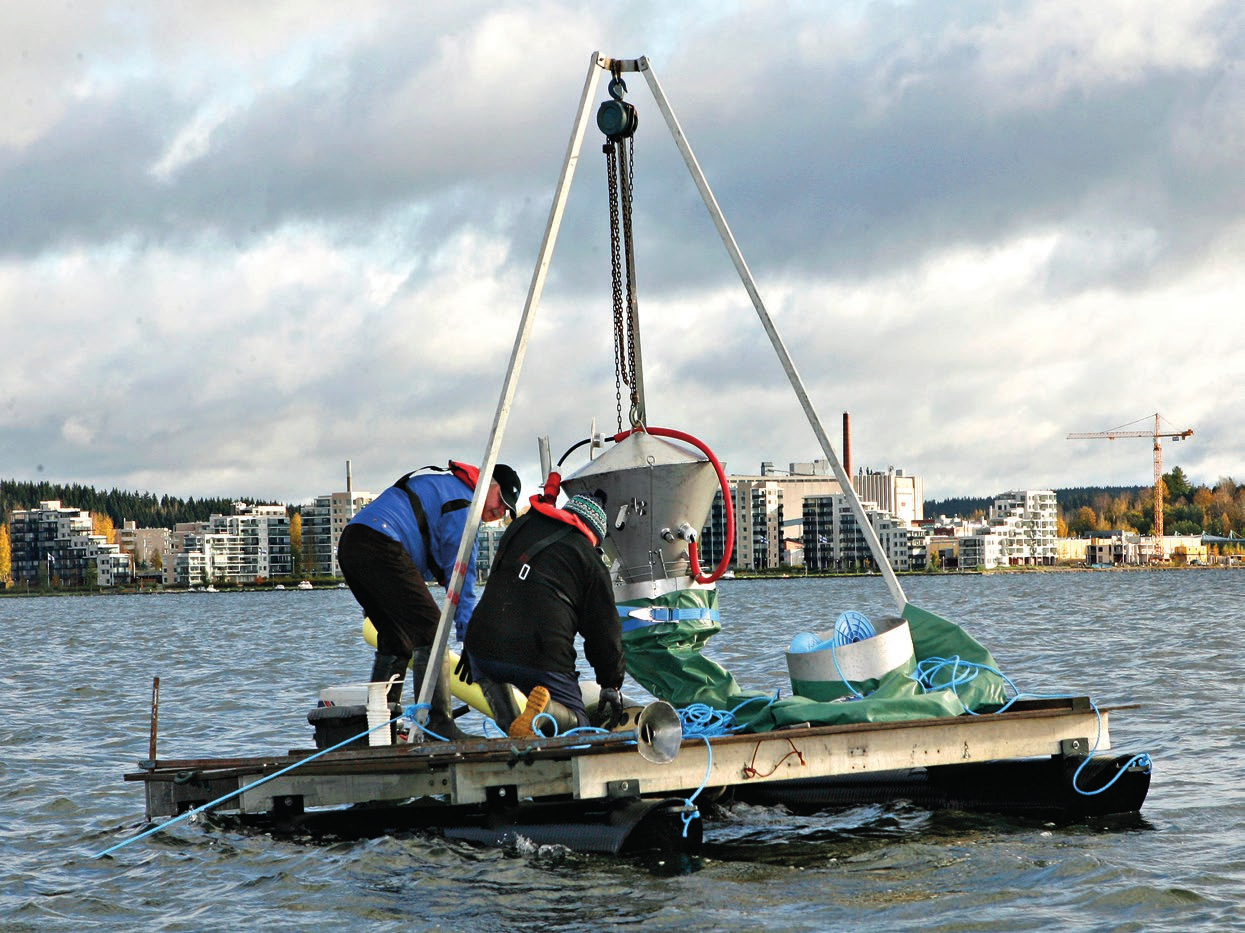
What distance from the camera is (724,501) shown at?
10320 mm

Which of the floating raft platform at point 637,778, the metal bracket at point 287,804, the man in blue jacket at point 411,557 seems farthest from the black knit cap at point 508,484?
the metal bracket at point 287,804

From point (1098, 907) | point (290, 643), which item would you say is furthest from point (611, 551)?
point (290, 643)

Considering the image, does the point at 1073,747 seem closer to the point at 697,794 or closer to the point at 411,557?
the point at 697,794

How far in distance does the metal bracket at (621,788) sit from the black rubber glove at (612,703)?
91cm

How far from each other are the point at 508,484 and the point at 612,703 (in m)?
1.71

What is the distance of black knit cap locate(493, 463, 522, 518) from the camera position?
9.60 m

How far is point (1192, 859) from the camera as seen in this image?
27.1 feet

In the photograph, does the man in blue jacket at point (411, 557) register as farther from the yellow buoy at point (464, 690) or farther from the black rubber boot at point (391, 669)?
the yellow buoy at point (464, 690)

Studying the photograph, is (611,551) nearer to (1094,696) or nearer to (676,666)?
(676,666)

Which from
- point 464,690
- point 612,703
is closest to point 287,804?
point 464,690

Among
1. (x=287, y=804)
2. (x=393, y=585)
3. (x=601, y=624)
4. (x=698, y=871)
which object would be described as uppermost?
(x=393, y=585)

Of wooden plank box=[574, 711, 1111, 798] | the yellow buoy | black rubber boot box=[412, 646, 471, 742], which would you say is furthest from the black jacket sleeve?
the yellow buoy

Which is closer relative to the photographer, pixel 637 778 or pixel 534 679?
pixel 637 778

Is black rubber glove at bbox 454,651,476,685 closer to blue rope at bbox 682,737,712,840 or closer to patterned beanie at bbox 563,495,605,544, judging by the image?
patterned beanie at bbox 563,495,605,544
